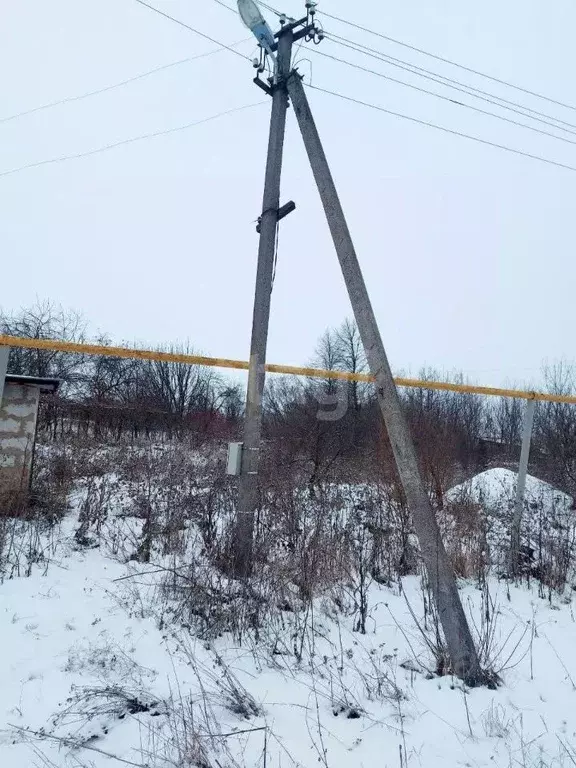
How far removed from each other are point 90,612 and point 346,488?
184 inches

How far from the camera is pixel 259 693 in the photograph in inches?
108

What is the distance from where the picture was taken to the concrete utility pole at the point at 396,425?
9.63 ft

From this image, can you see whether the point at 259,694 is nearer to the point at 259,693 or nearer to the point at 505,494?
the point at 259,693

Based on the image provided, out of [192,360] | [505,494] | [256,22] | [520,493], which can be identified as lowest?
[505,494]

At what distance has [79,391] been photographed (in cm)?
1980

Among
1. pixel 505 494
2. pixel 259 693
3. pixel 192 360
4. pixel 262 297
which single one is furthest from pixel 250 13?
pixel 505 494

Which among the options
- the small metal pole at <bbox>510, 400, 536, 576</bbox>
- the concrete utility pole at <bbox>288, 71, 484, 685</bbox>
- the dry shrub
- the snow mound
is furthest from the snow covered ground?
the snow mound

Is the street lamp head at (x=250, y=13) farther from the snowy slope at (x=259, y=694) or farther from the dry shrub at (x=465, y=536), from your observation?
the dry shrub at (x=465, y=536)

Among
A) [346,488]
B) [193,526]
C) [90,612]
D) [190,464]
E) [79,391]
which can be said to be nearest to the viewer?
[90,612]

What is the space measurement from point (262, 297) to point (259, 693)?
3.38 meters

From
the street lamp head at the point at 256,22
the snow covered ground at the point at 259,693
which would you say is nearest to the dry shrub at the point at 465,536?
the snow covered ground at the point at 259,693

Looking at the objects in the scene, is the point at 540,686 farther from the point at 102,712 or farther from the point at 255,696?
the point at 102,712

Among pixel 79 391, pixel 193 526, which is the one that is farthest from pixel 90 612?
pixel 79 391

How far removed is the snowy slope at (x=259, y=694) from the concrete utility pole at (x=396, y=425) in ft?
0.82
